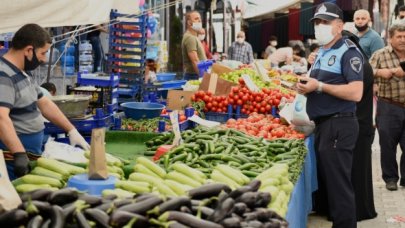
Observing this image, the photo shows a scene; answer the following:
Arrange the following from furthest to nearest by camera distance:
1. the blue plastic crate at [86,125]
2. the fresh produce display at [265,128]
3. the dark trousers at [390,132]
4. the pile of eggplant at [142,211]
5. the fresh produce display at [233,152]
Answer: the dark trousers at [390,132], the fresh produce display at [265,128], the blue plastic crate at [86,125], the fresh produce display at [233,152], the pile of eggplant at [142,211]

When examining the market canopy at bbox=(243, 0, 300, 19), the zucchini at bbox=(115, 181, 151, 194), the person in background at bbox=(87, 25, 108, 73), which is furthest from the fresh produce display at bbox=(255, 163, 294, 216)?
the market canopy at bbox=(243, 0, 300, 19)

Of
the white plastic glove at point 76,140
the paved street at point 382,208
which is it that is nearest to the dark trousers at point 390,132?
the paved street at point 382,208

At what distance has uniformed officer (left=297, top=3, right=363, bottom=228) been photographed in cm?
835

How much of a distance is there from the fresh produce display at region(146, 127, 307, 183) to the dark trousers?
2970mm

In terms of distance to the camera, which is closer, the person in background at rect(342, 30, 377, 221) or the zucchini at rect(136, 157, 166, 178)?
the zucchini at rect(136, 157, 166, 178)

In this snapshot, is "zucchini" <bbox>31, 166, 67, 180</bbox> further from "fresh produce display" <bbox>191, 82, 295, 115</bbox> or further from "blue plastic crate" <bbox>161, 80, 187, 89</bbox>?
"blue plastic crate" <bbox>161, 80, 187, 89</bbox>

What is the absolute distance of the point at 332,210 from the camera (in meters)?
8.58

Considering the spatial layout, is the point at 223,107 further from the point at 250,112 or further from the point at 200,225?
the point at 200,225

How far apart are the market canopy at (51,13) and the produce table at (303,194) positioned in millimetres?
2531

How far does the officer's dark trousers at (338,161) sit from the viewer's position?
845 centimetres

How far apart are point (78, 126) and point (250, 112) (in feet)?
10.4

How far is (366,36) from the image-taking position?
545 inches

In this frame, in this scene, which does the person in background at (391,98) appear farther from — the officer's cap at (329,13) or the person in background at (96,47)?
the person in background at (96,47)

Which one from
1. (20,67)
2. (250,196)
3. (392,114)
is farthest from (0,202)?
(392,114)
